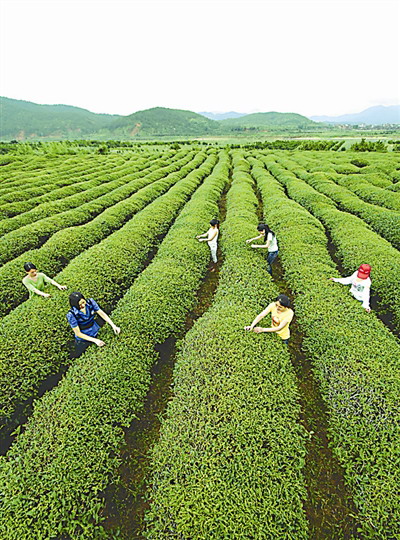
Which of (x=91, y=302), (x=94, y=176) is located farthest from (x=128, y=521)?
(x=94, y=176)

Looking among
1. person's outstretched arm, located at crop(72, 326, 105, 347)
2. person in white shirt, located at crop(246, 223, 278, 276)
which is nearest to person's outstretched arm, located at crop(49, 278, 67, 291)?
person's outstretched arm, located at crop(72, 326, 105, 347)

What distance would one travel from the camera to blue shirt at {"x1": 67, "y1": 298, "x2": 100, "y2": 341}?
5828mm

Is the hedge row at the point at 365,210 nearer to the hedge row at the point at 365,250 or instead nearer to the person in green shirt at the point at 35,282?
the hedge row at the point at 365,250

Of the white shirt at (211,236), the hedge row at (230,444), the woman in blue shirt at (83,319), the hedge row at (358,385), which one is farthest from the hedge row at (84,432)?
the hedge row at (358,385)

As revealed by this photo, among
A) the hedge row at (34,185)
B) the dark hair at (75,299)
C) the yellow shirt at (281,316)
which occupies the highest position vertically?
the dark hair at (75,299)

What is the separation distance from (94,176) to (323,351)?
30.3 meters

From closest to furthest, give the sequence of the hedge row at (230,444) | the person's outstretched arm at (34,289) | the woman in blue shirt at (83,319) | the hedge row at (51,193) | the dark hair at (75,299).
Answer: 1. the hedge row at (230,444)
2. the dark hair at (75,299)
3. the woman in blue shirt at (83,319)
4. the person's outstretched arm at (34,289)
5. the hedge row at (51,193)

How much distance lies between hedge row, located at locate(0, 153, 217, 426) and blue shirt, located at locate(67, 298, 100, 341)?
116 centimetres

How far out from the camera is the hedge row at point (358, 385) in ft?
13.7

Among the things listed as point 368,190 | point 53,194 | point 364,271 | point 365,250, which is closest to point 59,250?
point 364,271

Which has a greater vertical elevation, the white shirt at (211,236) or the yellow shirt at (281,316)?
the yellow shirt at (281,316)

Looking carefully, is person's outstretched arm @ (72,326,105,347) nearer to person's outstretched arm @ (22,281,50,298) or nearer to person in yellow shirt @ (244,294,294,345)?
person's outstretched arm @ (22,281,50,298)

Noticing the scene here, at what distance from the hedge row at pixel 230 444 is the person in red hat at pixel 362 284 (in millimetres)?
2938

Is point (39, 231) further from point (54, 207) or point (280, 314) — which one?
point (280, 314)
